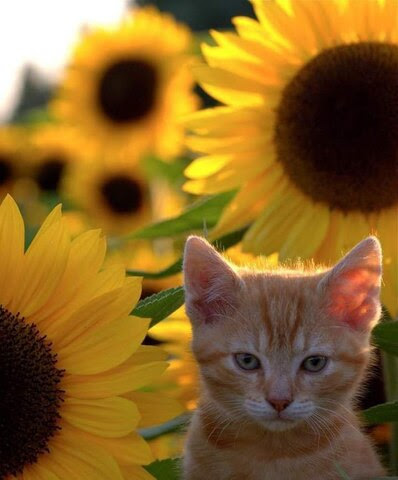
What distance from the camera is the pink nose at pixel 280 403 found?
1.46 meters

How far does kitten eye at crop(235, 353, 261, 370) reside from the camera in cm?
154

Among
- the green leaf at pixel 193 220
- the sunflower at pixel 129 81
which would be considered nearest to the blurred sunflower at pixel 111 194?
the sunflower at pixel 129 81

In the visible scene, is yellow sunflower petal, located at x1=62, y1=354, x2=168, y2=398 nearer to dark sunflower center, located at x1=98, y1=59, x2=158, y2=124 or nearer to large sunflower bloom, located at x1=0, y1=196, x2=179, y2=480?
large sunflower bloom, located at x1=0, y1=196, x2=179, y2=480

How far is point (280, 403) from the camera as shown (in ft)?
4.79

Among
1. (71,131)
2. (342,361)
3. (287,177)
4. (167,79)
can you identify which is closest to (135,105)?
(167,79)

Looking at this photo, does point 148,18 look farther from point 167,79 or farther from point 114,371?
point 114,371

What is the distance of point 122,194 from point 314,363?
2.46m

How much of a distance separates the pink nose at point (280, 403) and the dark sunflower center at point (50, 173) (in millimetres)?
2911

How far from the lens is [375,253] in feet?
4.64

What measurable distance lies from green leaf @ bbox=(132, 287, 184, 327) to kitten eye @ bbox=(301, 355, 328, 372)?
20cm

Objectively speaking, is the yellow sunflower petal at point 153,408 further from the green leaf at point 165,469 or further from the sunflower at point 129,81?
the sunflower at point 129,81

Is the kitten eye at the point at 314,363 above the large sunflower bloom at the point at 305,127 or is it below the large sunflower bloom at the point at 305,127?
below

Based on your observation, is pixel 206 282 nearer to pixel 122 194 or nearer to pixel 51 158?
pixel 122 194

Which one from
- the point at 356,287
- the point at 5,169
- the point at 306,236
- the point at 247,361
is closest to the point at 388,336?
the point at 356,287
